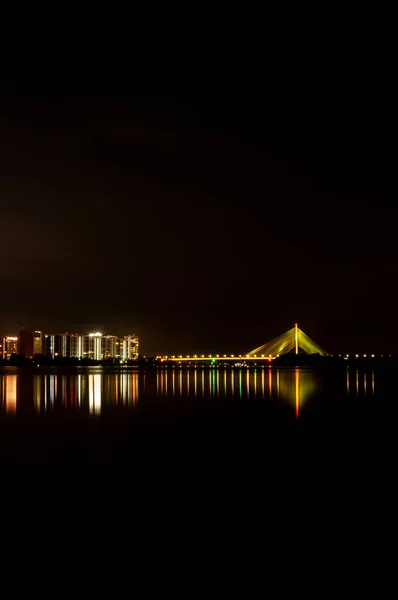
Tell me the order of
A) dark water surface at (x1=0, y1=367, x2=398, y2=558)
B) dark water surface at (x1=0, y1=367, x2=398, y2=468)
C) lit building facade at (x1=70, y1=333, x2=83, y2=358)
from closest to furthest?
dark water surface at (x1=0, y1=367, x2=398, y2=558) < dark water surface at (x1=0, y1=367, x2=398, y2=468) < lit building facade at (x1=70, y1=333, x2=83, y2=358)

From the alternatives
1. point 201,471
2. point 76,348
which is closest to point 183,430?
point 201,471

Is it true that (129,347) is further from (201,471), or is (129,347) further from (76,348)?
(201,471)

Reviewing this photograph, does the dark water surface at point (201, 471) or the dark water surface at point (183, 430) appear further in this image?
the dark water surface at point (183, 430)

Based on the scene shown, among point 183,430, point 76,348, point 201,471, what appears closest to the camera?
point 201,471

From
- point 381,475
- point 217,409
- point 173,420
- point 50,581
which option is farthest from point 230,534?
point 217,409

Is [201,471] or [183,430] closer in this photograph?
[201,471]

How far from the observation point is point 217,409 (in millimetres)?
18453

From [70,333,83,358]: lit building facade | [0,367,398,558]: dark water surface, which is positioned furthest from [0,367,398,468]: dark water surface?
[70,333,83,358]: lit building facade

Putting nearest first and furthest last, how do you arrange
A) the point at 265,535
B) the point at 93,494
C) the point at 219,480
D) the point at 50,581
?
the point at 50,581
the point at 265,535
the point at 93,494
the point at 219,480

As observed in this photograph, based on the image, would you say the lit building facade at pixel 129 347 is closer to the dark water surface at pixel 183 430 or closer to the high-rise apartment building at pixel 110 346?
the high-rise apartment building at pixel 110 346

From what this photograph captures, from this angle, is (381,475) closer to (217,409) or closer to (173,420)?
(173,420)

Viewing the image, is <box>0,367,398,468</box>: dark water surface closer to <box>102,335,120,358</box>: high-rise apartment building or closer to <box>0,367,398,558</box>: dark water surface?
<box>0,367,398,558</box>: dark water surface

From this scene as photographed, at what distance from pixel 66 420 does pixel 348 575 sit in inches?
453

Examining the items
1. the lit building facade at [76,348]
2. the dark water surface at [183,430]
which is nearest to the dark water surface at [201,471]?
the dark water surface at [183,430]
